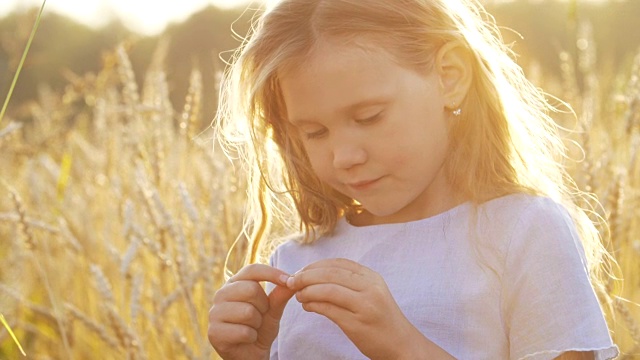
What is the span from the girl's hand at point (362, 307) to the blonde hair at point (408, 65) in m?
0.32

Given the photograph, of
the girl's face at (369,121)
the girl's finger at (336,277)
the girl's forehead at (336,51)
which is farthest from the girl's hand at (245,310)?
the girl's forehead at (336,51)

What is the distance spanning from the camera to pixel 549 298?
1394 millimetres

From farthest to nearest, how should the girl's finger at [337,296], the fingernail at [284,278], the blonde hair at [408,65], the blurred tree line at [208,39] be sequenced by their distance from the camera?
1. the blurred tree line at [208,39]
2. the blonde hair at [408,65]
3. the fingernail at [284,278]
4. the girl's finger at [337,296]

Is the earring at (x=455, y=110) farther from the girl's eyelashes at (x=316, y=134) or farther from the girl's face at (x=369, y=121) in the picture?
the girl's eyelashes at (x=316, y=134)

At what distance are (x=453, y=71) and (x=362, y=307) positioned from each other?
544 mm

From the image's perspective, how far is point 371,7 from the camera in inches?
63.1

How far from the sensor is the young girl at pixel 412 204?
139 centimetres

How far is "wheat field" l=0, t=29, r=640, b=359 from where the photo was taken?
1.84 m

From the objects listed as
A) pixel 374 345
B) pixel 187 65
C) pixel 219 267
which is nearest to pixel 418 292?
pixel 374 345

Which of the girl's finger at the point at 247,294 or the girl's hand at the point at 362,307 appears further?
the girl's finger at the point at 247,294

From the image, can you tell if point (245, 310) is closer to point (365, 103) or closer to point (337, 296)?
point (337, 296)

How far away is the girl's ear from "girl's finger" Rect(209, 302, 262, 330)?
20.2 inches

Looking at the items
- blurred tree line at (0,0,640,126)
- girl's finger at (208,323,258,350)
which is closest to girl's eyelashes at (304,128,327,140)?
girl's finger at (208,323,258,350)

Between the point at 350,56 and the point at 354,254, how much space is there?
41 centimetres
